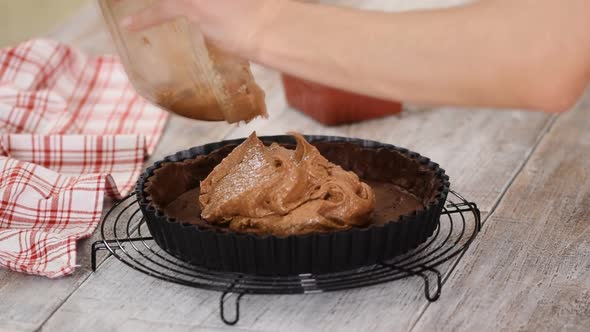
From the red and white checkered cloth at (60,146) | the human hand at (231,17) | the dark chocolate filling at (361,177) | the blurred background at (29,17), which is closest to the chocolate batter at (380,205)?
the dark chocolate filling at (361,177)

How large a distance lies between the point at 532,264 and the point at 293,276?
0.50 m

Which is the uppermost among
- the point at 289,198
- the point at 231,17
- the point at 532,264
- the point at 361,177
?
the point at 231,17

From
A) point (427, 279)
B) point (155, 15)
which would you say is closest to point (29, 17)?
point (155, 15)

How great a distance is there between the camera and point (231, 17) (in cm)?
131

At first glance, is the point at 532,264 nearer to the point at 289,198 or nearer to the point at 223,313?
the point at 289,198

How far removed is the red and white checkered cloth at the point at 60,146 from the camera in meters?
1.74

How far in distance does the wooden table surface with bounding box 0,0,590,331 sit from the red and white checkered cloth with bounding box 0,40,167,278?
0.23ft

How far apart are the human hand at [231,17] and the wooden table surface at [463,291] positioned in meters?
0.49

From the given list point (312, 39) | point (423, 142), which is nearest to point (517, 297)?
point (312, 39)

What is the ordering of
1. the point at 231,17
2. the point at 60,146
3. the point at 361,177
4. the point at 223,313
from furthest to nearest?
the point at 60,146
the point at 361,177
the point at 223,313
the point at 231,17

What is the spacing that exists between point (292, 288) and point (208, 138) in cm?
99

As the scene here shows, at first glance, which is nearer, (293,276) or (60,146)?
(293,276)

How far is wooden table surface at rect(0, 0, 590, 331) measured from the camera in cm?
145

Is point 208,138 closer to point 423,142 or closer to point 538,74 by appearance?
point 423,142
